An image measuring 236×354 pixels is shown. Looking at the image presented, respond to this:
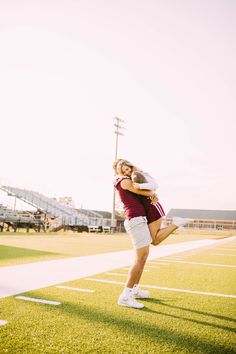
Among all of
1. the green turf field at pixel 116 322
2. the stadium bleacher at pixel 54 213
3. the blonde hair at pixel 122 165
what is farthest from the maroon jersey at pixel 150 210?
the stadium bleacher at pixel 54 213

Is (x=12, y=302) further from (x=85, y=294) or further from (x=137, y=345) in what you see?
(x=137, y=345)

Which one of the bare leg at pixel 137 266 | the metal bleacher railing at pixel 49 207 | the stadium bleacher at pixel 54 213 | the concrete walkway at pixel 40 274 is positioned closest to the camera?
the bare leg at pixel 137 266

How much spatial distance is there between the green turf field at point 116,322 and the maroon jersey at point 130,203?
3.64 feet

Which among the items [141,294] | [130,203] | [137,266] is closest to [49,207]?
[141,294]

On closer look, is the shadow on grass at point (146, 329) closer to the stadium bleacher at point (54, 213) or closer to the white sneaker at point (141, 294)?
the white sneaker at point (141, 294)

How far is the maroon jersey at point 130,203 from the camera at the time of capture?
13.2ft

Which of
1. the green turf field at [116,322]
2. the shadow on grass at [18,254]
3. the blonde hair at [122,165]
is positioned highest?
the blonde hair at [122,165]

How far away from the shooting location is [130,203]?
13.4ft

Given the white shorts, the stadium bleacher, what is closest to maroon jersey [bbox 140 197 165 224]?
the white shorts

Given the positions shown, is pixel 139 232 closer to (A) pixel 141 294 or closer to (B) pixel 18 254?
(A) pixel 141 294

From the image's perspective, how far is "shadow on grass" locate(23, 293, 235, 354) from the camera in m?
2.61

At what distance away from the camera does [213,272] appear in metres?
6.73

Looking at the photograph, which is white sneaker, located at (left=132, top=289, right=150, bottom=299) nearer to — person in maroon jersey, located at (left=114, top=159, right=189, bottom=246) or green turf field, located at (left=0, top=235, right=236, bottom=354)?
green turf field, located at (left=0, top=235, right=236, bottom=354)

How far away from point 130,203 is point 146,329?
1.55 meters
